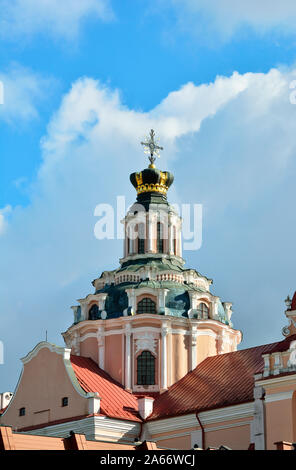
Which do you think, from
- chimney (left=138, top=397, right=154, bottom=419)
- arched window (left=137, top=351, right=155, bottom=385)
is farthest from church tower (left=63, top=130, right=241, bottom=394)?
chimney (left=138, top=397, right=154, bottom=419)

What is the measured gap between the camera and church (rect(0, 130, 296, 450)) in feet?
143

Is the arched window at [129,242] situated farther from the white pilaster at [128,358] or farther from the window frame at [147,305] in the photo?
the white pilaster at [128,358]

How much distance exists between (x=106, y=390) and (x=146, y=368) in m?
2.84

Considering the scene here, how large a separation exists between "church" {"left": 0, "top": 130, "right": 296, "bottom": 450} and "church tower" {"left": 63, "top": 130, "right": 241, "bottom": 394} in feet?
0.17

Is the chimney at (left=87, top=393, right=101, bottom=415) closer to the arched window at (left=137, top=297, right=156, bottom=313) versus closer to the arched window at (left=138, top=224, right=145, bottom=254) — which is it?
the arched window at (left=137, top=297, right=156, bottom=313)

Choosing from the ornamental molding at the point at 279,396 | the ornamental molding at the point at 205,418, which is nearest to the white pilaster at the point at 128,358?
the ornamental molding at the point at 205,418

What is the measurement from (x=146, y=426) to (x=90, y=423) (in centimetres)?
281

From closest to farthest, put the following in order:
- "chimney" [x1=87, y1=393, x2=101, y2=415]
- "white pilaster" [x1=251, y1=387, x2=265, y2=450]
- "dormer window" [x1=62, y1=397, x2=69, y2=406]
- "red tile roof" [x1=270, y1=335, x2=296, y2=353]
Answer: "white pilaster" [x1=251, y1=387, x2=265, y2=450], "red tile roof" [x1=270, y1=335, x2=296, y2=353], "chimney" [x1=87, y1=393, x2=101, y2=415], "dormer window" [x1=62, y1=397, x2=69, y2=406]

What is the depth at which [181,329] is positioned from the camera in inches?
1959

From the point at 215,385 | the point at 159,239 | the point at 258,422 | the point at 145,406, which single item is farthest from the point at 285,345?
the point at 159,239
